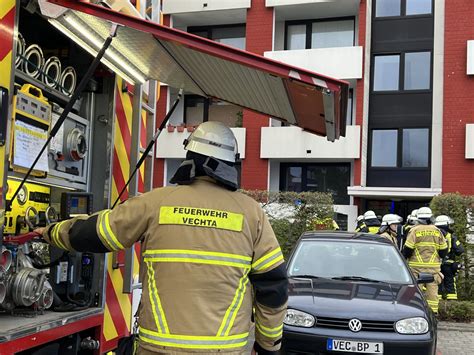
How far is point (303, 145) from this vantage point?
67.7 ft

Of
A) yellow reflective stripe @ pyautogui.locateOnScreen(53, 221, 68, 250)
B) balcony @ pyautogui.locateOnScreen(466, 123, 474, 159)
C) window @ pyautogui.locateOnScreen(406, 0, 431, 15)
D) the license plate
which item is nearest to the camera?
yellow reflective stripe @ pyautogui.locateOnScreen(53, 221, 68, 250)

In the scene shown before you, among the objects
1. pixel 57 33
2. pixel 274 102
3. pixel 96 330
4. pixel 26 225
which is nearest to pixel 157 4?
pixel 57 33

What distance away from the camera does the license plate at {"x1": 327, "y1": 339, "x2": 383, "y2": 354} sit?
5.41 metres

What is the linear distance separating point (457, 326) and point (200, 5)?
653 inches

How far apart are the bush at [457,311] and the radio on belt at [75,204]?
8.46 m

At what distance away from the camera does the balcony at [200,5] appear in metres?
21.8

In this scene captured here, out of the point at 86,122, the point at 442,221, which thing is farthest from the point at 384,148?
the point at 86,122

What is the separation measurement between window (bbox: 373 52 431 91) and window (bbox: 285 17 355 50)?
1561mm

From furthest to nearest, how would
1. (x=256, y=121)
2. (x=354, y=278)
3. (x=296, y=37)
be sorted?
(x=296, y=37), (x=256, y=121), (x=354, y=278)

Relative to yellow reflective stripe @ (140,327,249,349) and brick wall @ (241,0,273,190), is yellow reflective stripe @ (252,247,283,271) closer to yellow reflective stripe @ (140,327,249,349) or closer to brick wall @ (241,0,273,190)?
yellow reflective stripe @ (140,327,249,349)

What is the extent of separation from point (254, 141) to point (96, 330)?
18408mm

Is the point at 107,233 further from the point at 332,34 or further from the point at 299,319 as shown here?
the point at 332,34

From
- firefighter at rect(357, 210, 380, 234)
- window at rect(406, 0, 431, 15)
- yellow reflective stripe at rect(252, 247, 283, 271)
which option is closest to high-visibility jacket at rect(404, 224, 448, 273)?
firefighter at rect(357, 210, 380, 234)

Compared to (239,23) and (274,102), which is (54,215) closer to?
(274,102)
